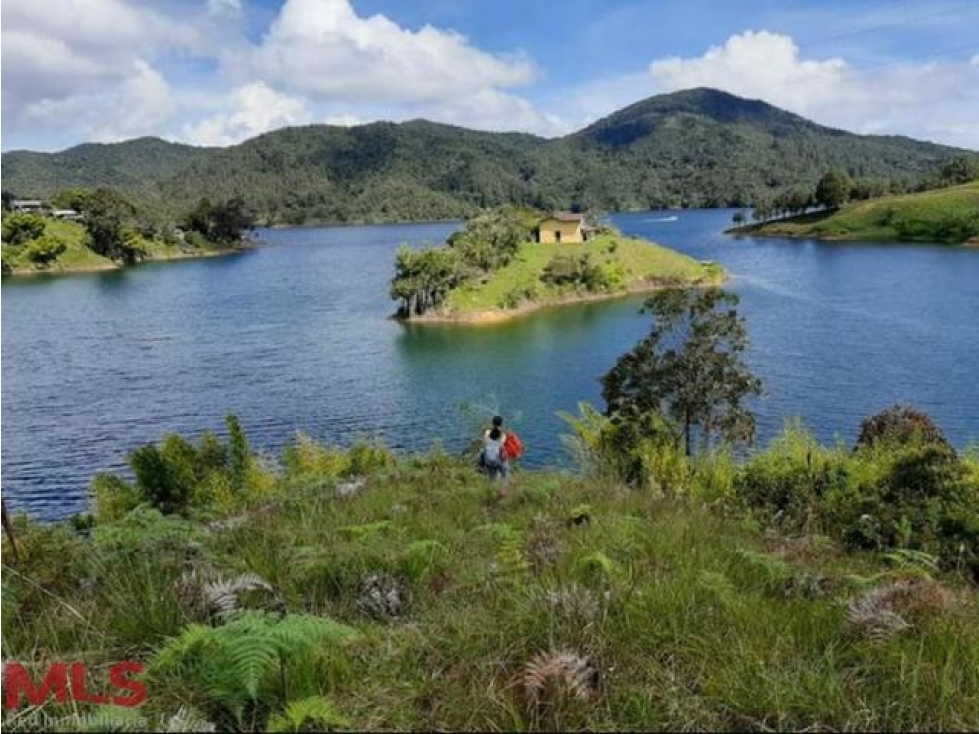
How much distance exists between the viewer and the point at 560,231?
372 ft

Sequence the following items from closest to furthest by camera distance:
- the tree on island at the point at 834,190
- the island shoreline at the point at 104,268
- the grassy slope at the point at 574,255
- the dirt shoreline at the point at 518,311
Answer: the dirt shoreline at the point at 518,311 < the grassy slope at the point at 574,255 < the island shoreline at the point at 104,268 < the tree on island at the point at 834,190

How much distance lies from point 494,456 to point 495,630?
11.2 metres

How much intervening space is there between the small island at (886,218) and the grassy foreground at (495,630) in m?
152

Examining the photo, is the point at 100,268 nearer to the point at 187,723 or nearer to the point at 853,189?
the point at 187,723

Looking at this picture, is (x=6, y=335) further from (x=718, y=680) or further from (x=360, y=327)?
(x=718, y=680)

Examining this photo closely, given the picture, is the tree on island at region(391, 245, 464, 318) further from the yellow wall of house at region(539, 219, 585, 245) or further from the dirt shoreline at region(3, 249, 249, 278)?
the dirt shoreline at region(3, 249, 249, 278)

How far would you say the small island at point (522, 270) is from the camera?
7788cm

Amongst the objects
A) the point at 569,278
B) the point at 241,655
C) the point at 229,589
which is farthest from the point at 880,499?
the point at 569,278

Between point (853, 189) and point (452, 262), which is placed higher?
point (853, 189)

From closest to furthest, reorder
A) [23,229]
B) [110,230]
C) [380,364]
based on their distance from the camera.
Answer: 1. [380,364]
2. [23,229]
3. [110,230]

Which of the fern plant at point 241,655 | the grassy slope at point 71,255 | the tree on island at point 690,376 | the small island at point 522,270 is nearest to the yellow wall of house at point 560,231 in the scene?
the small island at point 522,270

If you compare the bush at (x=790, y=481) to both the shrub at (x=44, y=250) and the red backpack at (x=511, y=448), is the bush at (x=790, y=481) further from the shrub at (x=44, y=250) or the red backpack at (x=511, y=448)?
the shrub at (x=44, y=250)

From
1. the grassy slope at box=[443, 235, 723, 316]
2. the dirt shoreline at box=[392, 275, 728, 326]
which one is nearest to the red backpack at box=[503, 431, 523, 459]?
the dirt shoreline at box=[392, 275, 728, 326]

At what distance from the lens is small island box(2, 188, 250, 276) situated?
447 ft
